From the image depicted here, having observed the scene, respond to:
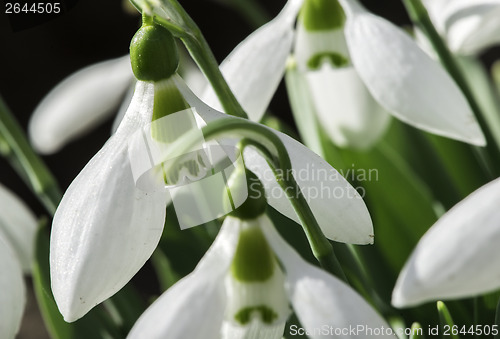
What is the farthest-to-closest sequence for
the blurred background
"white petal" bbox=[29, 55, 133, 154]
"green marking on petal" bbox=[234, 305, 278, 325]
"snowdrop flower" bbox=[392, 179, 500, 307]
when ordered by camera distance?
the blurred background < "white petal" bbox=[29, 55, 133, 154] < "green marking on petal" bbox=[234, 305, 278, 325] < "snowdrop flower" bbox=[392, 179, 500, 307]

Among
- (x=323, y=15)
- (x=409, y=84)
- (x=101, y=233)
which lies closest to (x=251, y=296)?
(x=101, y=233)

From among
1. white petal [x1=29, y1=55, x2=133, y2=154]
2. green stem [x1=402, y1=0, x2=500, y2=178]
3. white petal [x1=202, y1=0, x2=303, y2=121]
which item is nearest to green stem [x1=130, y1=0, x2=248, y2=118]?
white petal [x1=202, y1=0, x2=303, y2=121]

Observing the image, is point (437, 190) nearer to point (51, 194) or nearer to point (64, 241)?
point (51, 194)

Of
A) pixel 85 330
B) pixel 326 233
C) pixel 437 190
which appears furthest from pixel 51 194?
pixel 437 190

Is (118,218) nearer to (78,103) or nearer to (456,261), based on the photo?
(456,261)

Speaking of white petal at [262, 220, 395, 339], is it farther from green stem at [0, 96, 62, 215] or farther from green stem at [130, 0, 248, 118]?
green stem at [0, 96, 62, 215]

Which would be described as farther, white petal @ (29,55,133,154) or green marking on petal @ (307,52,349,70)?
white petal @ (29,55,133,154)

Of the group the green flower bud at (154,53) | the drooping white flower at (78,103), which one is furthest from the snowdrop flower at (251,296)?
the drooping white flower at (78,103)
